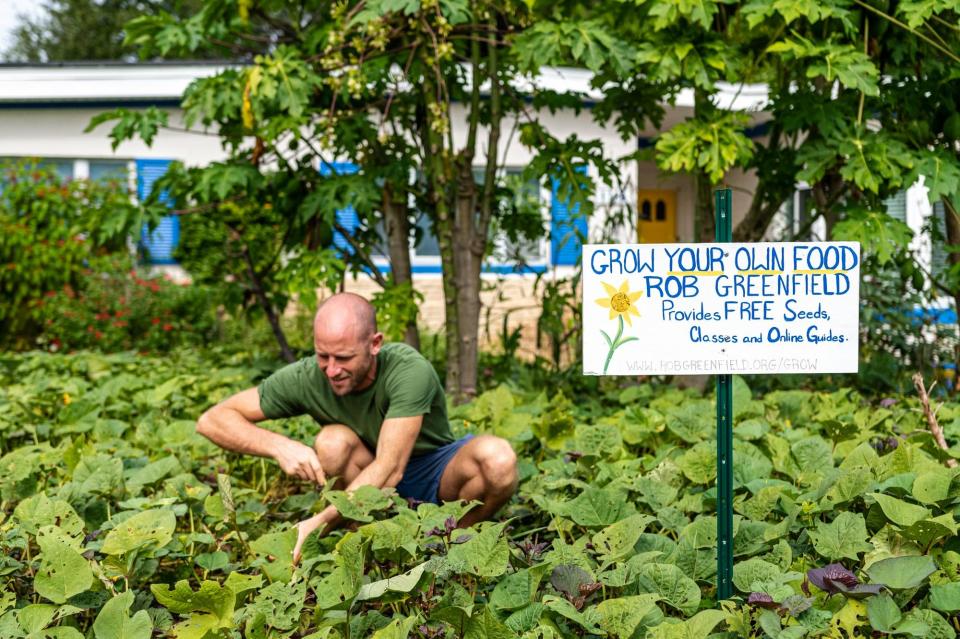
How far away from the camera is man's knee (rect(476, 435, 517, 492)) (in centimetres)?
346

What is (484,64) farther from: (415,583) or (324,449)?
(415,583)

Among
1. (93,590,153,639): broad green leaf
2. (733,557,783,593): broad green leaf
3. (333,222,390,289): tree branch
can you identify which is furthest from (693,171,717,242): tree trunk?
(93,590,153,639): broad green leaf

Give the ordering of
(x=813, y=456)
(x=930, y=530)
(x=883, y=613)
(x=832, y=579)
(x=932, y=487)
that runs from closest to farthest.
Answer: (x=883, y=613), (x=832, y=579), (x=930, y=530), (x=932, y=487), (x=813, y=456)

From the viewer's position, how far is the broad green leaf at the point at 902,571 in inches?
97.4

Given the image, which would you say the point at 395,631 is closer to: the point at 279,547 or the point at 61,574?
the point at 279,547

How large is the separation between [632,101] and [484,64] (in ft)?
3.13

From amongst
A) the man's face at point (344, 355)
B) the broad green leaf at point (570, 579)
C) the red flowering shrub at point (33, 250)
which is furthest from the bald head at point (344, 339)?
the red flowering shrub at point (33, 250)

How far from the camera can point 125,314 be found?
9.62m

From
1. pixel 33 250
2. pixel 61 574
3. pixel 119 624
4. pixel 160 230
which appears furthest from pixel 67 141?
pixel 119 624

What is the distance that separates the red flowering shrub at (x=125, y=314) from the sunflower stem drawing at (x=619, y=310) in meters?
7.42

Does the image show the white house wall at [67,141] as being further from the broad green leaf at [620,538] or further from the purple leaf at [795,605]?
the purple leaf at [795,605]

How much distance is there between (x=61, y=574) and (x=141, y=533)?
30cm

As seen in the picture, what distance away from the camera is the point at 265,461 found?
14.7 feet

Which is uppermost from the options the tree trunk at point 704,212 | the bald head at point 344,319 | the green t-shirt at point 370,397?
the tree trunk at point 704,212
